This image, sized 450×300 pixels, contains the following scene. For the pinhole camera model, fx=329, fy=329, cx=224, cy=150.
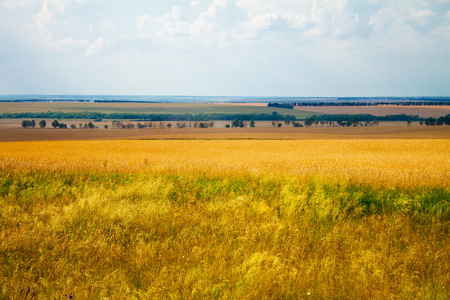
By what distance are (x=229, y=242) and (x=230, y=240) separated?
0.20ft

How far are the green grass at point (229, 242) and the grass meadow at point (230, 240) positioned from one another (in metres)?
0.02

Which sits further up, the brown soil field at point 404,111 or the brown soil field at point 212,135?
the brown soil field at point 404,111

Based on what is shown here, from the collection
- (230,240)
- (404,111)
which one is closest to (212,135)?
(230,240)

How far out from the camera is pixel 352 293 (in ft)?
14.6

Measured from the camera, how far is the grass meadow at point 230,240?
458 centimetres

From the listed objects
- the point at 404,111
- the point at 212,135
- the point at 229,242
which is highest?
the point at 404,111

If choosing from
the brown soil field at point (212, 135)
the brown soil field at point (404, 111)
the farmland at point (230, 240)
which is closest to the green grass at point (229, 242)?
the farmland at point (230, 240)

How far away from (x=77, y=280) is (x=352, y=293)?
12.7ft

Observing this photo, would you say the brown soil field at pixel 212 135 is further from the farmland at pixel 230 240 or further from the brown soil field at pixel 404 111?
the brown soil field at pixel 404 111

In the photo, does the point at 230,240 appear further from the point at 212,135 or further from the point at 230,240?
the point at 212,135

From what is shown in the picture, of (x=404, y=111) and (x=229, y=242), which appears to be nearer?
(x=229, y=242)

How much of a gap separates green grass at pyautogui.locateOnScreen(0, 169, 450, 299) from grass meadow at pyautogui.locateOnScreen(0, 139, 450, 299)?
24 millimetres

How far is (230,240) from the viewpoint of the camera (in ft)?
19.3

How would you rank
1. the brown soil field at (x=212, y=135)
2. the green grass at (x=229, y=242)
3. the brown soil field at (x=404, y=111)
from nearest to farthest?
the green grass at (x=229, y=242) < the brown soil field at (x=212, y=135) < the brown soil field at (x=404, y=111)
